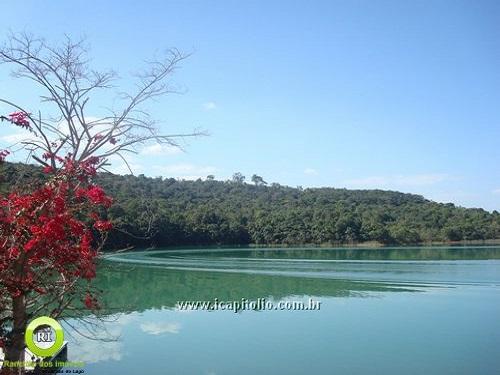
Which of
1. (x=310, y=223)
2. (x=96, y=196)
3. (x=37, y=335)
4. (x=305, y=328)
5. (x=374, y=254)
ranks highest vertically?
(x=310, y=223)

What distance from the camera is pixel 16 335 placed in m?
3.85

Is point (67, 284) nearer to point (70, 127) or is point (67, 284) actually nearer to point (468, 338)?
point (70, 127)

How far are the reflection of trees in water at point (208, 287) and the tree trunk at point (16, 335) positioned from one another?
1109 centimetres

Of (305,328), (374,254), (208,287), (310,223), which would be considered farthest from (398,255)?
(305,328)

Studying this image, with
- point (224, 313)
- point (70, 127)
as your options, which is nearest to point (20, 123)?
point (70, 127)

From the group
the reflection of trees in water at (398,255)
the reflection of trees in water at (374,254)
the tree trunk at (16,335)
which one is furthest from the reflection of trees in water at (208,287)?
the reflection of trees in water at (398,255)

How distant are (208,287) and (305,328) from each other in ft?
24.8

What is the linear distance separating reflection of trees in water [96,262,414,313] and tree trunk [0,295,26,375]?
1109 cm

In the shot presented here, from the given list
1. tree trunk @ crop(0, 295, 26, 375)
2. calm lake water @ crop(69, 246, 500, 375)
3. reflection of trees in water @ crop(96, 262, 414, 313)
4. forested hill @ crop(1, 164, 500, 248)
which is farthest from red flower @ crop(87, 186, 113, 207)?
forested hill @ crop(1, 164, 500, 248)

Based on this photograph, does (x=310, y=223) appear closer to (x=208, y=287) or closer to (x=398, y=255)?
(x=398, y=255)

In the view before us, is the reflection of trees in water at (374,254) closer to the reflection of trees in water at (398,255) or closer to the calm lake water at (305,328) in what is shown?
the reflection of trees in water at (398,255)

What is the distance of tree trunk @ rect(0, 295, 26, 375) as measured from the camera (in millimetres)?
3834

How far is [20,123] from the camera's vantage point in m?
3.89

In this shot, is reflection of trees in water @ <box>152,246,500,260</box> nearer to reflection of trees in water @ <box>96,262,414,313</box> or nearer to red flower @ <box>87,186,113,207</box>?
reflection of trees in water @ <box>96,262,414,313</box>
